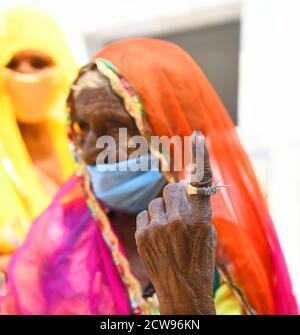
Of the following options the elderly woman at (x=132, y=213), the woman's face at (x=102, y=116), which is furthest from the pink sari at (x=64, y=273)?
the woman's face at (x=102, y=116)

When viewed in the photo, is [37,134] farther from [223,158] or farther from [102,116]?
[223,158]

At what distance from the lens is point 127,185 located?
1142 mm

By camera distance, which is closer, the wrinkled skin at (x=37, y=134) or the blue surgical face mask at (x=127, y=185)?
the blue surgical face mask at (x=127, y=185)

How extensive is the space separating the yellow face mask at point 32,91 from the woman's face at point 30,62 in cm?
2

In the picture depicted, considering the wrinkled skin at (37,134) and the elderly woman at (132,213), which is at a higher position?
the wrinkled skin at (37,134)

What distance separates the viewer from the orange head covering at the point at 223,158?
1.04 m

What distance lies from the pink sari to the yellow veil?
0.98 feet

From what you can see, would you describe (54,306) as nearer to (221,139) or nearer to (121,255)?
(121,255)

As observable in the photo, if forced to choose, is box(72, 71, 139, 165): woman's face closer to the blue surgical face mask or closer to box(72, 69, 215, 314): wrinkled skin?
the blue surgical face mask

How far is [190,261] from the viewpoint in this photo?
2.46 ft

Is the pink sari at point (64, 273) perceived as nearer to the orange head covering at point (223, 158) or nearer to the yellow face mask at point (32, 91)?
the orange head covering at point (223, 158)

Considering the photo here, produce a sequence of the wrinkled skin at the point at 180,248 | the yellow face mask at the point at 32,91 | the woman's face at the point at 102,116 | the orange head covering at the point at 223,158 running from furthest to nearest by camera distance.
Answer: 1. the yellow face mask at the point at 32,91
2. the woman's face at the point at 102,116
3. the orange head covering at the point at 223,158
4. the wrinkled skin at the point at 180,248

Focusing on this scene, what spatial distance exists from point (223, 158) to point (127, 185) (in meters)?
0.19

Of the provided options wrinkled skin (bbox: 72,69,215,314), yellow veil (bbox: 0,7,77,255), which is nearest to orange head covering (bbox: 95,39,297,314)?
wrinkled skin (bbox: 72,69,215,314)
